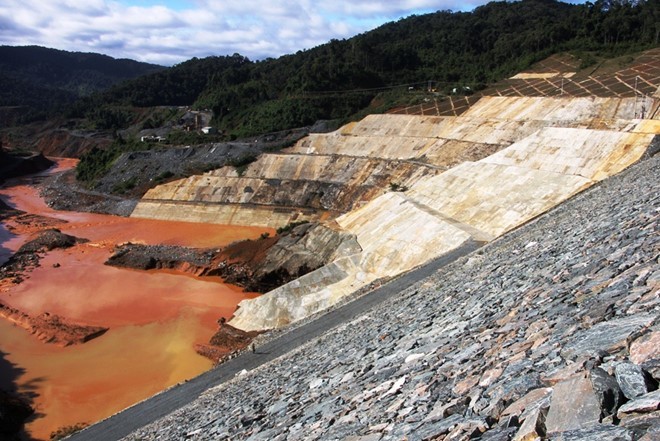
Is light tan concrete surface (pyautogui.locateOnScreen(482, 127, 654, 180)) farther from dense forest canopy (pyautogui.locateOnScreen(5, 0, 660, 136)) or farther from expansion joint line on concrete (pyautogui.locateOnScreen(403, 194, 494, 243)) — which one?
dense forest canopy (pyautogui.locateOnScreen(5, 0, 660, 136))

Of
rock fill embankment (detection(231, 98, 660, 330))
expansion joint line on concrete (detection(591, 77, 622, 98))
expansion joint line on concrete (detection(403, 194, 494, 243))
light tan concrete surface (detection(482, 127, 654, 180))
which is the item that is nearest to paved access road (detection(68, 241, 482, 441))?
expansion joint line on concrete (detection(403, 194, 494, 243))

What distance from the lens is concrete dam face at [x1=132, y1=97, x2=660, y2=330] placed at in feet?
97.3

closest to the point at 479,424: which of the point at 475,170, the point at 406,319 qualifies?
the point at 406,319

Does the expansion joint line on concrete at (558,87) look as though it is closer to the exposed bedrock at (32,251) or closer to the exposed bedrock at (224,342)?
the exposed bedrock at (224,342)

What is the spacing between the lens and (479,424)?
5078 millimetres

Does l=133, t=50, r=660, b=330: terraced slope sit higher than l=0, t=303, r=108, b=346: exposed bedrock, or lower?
higher

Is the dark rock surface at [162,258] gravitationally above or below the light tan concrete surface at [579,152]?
below

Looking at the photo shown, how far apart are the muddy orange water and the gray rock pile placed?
11019mm

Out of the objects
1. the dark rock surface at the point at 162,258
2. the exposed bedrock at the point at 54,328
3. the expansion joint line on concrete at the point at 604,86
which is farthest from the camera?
the expansion joint line on concrete at the point at 604,86

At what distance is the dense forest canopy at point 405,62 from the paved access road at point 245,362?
2028 inches

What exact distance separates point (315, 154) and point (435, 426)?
186 ft

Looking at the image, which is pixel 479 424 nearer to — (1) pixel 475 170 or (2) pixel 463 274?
(2) pixel 463 274

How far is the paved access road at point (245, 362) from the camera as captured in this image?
60.4 ft

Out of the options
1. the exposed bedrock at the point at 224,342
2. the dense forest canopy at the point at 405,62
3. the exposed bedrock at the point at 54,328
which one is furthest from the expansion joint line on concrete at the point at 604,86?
the exposed bedrock at the point at 54,328
